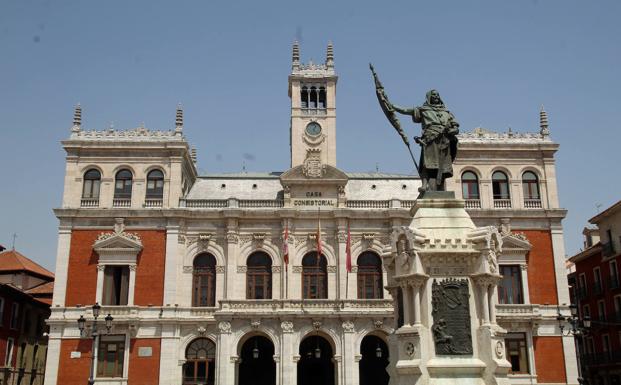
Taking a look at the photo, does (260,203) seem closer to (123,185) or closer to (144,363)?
(123,185)

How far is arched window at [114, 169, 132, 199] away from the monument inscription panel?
31.1 metres

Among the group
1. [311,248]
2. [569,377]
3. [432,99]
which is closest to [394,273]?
[432,99]

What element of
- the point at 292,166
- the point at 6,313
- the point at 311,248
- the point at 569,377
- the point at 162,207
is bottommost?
the point at 569,377

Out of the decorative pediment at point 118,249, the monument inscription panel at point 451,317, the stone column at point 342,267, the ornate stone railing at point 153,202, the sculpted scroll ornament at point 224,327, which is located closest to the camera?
the monument inscription panel at point 451,317

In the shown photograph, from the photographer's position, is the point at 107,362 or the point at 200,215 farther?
the point at 200,215

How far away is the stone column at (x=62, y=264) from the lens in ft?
128

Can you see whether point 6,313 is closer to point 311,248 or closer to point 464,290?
point 311,248

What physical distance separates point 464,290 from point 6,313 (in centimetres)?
3817

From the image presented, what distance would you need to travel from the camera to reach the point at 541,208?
136 feet

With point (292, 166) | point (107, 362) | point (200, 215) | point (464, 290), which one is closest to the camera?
point (464, 290)

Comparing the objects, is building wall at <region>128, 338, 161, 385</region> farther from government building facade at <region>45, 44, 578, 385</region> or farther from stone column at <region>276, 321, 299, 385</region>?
stone column at <region>276, 321, 299, 385</region>

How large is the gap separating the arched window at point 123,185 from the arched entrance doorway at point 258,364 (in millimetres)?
11816

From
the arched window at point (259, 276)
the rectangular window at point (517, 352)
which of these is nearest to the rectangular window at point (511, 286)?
the rectangular window at point (517, 352)

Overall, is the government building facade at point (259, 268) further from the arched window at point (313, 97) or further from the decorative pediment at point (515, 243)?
the arched window at point (313, 97)
